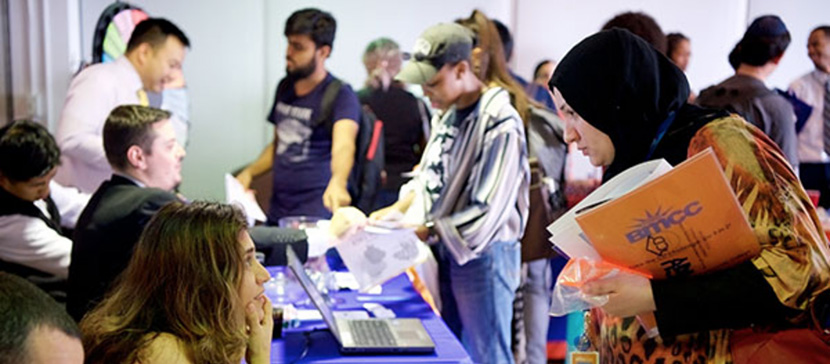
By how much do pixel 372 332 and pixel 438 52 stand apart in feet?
3.51

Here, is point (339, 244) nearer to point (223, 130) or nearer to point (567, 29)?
point (223, 130)

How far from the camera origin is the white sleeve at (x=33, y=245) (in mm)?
2920

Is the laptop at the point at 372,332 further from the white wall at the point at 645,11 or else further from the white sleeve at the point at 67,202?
the white wall at the point at 645,11

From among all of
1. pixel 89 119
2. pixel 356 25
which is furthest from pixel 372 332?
pixel 356 25

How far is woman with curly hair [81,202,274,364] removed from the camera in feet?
5.68

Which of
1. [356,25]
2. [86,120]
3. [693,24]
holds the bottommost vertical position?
[86,120]

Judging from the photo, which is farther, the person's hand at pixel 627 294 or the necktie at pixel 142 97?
the necktie at pixel 142 97

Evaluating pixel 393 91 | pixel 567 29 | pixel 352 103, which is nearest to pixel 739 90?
pixel 352 103

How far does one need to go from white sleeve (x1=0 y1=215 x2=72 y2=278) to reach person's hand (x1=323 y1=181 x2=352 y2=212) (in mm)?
1246

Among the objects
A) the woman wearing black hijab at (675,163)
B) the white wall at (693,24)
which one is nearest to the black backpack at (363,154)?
the woman wearing black hijab at (675,163)

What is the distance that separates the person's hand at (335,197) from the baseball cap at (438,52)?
1037 mm

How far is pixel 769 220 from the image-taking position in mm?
1376

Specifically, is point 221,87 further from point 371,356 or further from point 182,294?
point 182,294

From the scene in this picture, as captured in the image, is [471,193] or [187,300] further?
[471,193]
